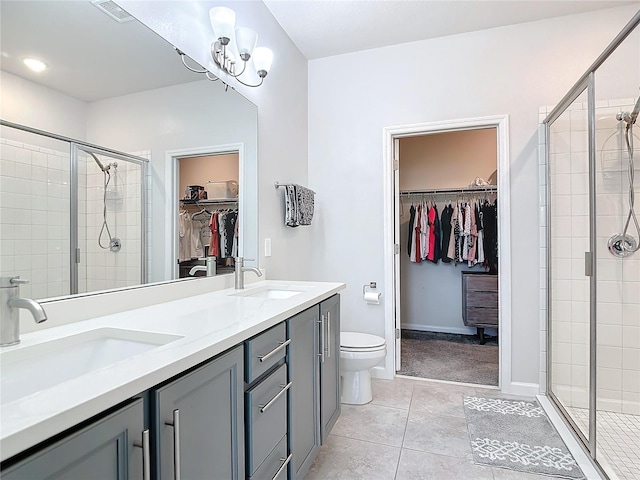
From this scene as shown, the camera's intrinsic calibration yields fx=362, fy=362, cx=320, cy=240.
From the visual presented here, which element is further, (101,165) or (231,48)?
(231,48)

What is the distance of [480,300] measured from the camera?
381 centimetres

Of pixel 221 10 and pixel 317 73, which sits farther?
pixel 317 73

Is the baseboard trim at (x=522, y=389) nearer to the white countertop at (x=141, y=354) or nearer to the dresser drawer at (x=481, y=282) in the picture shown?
the dresser drawer at (x=481, y=282)

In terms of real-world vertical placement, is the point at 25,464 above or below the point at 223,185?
below

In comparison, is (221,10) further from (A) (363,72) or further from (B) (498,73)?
(B) (498,73)

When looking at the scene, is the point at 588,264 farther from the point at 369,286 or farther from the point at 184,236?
the point at 184,236

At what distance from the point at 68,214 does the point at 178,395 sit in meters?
0.72

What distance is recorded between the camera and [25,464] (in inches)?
20.5

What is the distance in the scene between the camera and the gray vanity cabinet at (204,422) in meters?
0.78

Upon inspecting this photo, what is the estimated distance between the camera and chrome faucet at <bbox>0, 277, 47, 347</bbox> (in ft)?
2.87

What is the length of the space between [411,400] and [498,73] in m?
2.45

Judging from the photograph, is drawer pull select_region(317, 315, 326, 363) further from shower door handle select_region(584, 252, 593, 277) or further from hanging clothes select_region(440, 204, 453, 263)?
hanging clothes select_region(440, 204, 453, 263)

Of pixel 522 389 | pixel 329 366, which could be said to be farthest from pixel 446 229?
pixel 329 366

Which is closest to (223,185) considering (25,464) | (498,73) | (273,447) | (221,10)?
(221,10)
